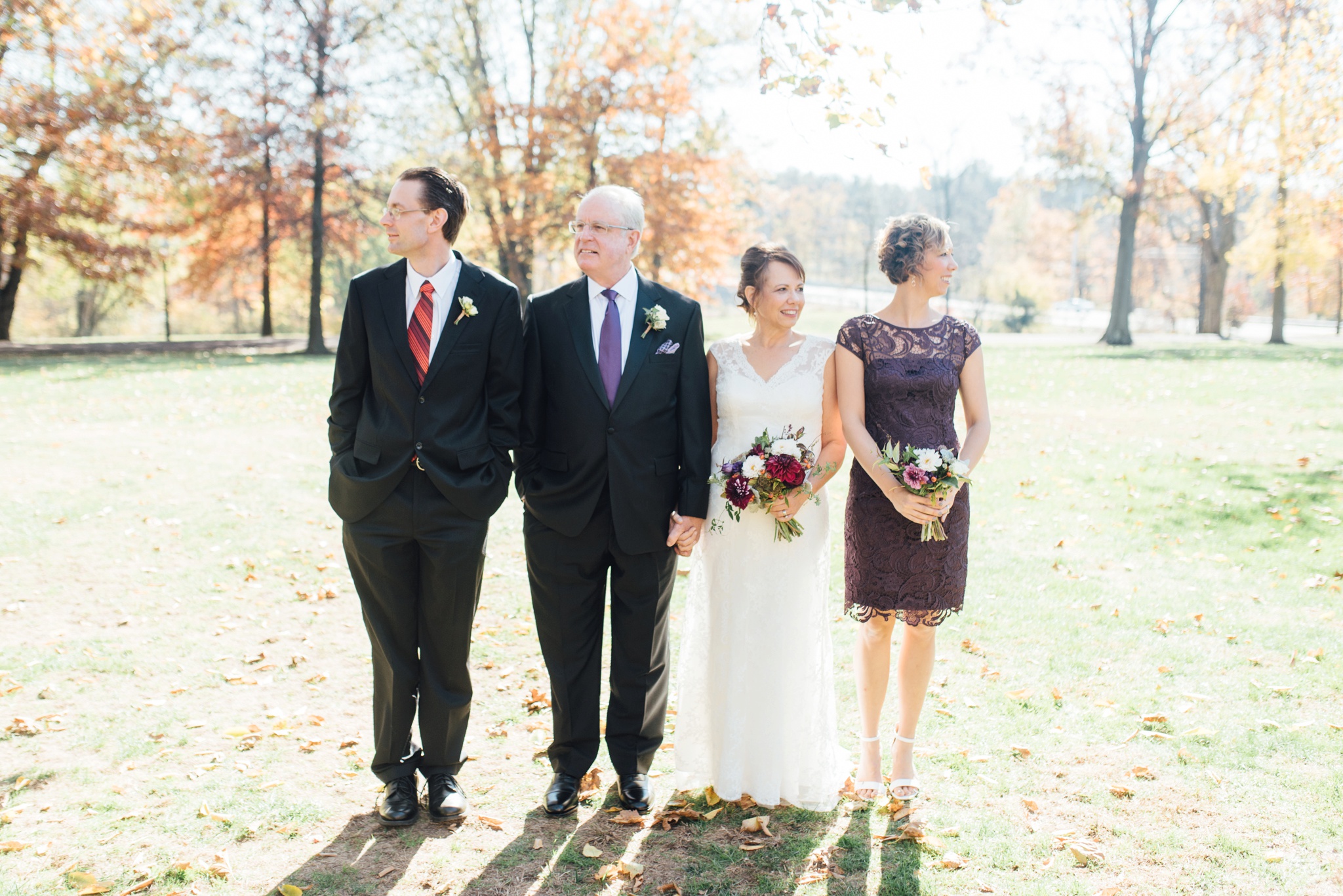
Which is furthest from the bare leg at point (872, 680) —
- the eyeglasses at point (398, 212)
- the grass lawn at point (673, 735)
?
the eyeglasses at point (398, 212)

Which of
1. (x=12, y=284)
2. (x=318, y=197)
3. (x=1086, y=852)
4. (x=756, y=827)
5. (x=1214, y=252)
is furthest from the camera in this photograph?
(x=1214, y=252)

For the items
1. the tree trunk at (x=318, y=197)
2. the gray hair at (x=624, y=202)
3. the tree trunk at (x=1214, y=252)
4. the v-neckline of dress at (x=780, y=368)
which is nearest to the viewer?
the gray hair at (x=624, y=202)

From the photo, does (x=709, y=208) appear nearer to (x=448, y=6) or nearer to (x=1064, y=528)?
(x=448, y=6)

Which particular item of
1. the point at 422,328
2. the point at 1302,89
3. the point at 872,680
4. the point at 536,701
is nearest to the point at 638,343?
the point at 422,328

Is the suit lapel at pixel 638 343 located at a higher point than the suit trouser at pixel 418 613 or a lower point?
higher

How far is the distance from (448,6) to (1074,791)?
105 feet

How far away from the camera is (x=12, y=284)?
2703 cm

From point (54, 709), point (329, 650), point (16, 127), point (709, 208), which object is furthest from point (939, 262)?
point (16, 127)

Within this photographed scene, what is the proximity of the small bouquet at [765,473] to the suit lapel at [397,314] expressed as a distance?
1.31 m

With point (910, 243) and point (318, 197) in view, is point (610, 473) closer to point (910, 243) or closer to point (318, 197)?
point (910, 243)

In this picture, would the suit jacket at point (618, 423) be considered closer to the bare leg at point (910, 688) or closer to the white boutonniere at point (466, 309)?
the white boutonniere at point (466, 309)

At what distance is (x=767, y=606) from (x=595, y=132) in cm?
2571

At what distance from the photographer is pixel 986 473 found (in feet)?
35.7

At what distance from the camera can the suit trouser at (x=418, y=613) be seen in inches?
146
